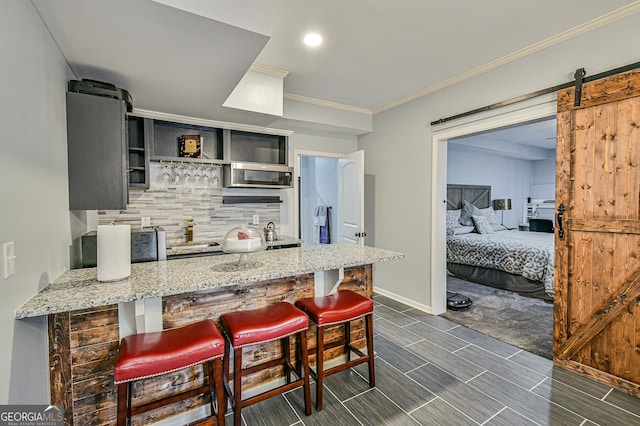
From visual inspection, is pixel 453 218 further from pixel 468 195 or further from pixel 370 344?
pixel 370 344

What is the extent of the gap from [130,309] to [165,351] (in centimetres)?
40

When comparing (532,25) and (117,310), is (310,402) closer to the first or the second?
(117,310)

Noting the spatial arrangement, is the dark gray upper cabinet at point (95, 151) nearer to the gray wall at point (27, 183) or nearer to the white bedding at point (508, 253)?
the gray wall at point (27, 183)

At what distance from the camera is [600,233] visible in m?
2.20

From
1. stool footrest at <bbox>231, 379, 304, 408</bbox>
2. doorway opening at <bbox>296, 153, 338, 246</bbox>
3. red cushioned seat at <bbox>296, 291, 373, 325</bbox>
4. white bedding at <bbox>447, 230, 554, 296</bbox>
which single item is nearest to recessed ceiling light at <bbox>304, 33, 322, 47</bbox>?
red cushioned seat at <bbox>296, 291, 373, 325</bbox>

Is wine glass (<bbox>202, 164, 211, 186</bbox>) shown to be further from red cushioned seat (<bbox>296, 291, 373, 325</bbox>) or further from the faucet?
red cushioned seat (<bbox>296, 291, 373, 325</bbox>)

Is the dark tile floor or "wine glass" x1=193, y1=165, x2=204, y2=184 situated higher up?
"wine glass" x1=193, y1=165, x2=204, y2=184

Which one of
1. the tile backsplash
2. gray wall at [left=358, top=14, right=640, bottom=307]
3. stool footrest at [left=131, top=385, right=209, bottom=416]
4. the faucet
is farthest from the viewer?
the faucet

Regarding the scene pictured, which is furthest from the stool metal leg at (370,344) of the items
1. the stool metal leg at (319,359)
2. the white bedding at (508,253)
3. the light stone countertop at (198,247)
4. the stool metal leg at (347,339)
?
the white bedding at (508,253)

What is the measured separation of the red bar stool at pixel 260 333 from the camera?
1.60 meters

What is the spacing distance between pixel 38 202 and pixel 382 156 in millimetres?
3719

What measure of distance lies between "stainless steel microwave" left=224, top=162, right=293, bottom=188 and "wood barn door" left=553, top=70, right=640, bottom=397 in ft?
8.90

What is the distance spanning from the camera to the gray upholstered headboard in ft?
19.9

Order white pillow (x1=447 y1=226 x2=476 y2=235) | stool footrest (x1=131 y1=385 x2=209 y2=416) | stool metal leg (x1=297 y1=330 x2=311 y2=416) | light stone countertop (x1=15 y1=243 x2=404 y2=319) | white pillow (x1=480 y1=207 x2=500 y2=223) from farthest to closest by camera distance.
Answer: white pillow (x1=480 y1=207 x2=500 y2=223), white pillow (x1=447 y1=226 x2=476 y2=235), stool metal leg (x1=297 y1=330 x2=311 y2=416), stool footrest (x1=131 y1=385 x2=209 y2=416), light stone countertop (x1=15 y1=243 x2=404 y2=319)
